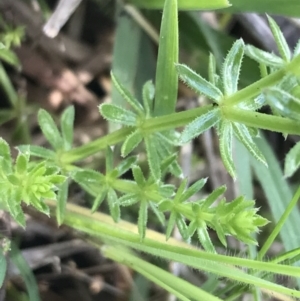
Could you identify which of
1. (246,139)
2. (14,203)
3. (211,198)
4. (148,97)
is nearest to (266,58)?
(246,139)

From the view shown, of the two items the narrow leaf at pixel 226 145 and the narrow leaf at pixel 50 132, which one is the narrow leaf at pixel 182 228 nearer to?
the narrow leaf at pixel 226 145

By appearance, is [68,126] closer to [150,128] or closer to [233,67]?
[150,128]

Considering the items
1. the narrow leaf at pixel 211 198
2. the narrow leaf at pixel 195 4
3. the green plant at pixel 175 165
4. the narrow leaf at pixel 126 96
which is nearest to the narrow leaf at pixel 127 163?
the green plant at pixel 175 165

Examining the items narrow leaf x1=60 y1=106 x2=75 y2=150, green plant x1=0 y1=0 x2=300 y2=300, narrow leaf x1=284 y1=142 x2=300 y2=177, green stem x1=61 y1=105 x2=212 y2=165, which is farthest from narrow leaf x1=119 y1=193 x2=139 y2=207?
narrow leaf x1=284 y1=142 x2=300 y2=177

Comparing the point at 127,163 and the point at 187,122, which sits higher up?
the point at 187,122

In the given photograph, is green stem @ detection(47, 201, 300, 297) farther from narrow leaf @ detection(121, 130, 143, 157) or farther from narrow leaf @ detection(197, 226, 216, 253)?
narrow leaf @ detection(121, 130, 143, 157)

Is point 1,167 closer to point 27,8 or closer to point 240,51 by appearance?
point 240,51
